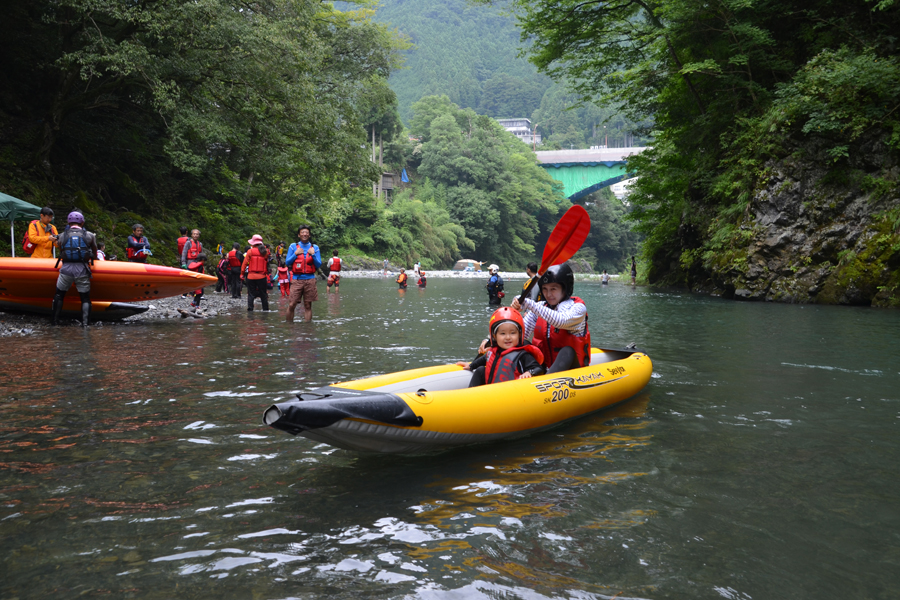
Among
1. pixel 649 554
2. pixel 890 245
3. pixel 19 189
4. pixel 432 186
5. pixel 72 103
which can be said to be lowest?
pixel 649 554

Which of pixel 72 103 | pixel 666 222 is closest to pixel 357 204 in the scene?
pixel 666 222

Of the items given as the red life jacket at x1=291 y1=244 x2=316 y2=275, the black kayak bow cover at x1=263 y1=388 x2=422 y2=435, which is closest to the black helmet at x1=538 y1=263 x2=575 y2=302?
the black kayak bow cover at x1=263 y1=388 x2=422 y2=435

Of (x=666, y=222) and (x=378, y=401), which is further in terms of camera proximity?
(x=666, y=222)

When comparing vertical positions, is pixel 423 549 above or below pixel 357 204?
below

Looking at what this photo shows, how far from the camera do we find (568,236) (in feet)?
21.7

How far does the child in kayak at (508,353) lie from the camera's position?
17.2 ft

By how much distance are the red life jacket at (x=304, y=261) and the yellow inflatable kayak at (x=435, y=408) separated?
21.3 feet

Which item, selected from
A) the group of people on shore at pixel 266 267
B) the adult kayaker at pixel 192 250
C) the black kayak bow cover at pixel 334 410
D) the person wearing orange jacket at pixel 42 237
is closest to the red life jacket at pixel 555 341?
the black kayak bow cover at pixel 334 410

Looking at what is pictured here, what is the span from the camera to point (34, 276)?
35.5 ft

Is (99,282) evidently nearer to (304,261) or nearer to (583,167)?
(304,261)

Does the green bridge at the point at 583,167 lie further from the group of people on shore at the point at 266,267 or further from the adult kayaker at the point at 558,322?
the adult kayaker at the point at 558,322

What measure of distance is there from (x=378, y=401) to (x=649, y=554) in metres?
1.72

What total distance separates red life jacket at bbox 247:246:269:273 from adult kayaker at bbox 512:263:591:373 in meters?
9.39

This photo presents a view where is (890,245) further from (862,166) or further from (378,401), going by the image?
(378,401)
